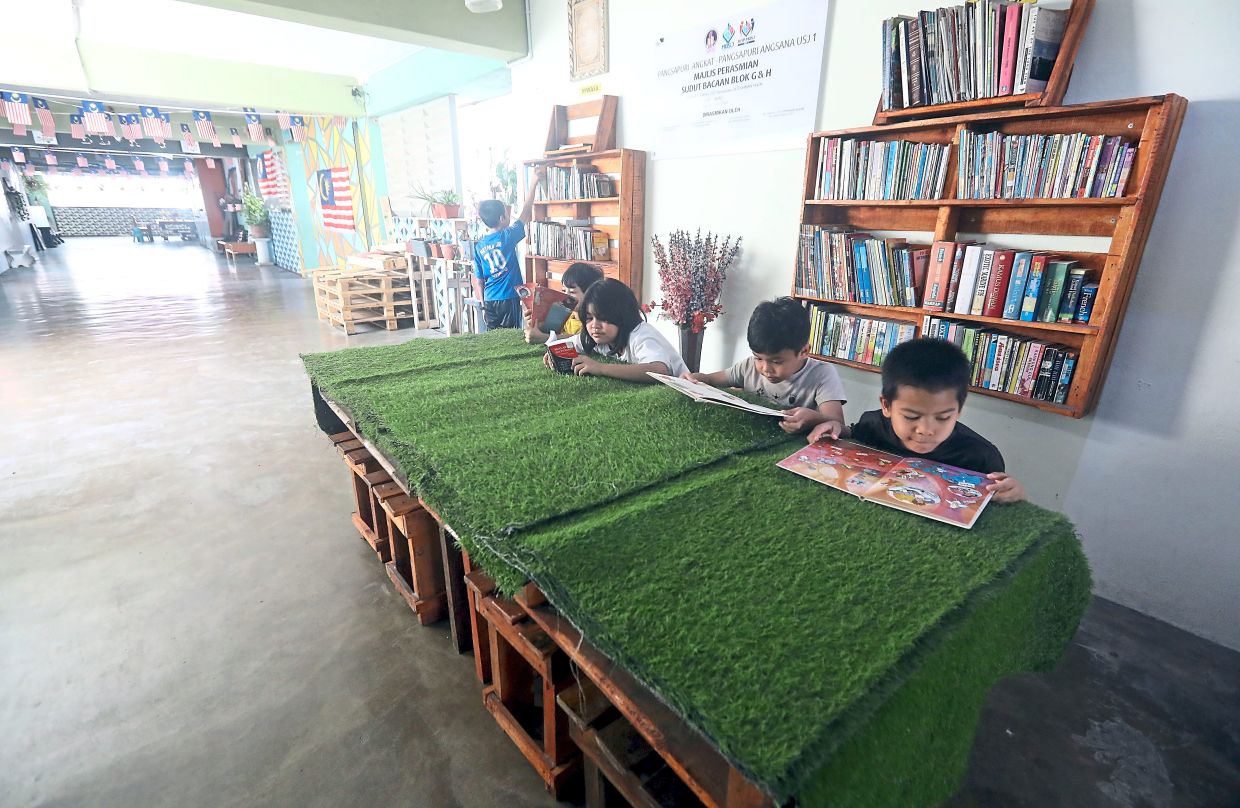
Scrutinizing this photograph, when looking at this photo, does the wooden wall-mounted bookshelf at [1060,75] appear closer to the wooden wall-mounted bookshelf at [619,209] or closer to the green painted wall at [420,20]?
the wooden wall-mounted bookshelf at [619,209]

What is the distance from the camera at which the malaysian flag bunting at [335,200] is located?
358 inches

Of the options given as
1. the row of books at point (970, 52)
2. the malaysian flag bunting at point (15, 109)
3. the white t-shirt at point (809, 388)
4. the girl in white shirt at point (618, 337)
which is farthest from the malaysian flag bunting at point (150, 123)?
the white t-shirt at point (809, 388)

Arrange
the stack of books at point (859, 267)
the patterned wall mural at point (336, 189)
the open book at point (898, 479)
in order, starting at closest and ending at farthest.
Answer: the open book at point (898, 479) → the stack of books at point (859, 267) → the patterned wall mural at point (336, 189)

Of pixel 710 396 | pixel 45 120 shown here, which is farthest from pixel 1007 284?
pixel 45 120

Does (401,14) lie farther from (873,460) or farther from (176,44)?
(873,460)

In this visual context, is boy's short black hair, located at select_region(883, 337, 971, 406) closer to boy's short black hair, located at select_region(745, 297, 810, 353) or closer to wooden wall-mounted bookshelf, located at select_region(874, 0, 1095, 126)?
boy's short black hair, located at select_region(745, 297, 810, 353)

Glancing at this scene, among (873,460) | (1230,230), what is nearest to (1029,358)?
(1230,230)

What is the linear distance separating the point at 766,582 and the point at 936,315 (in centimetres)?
188

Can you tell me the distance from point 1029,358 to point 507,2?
440 cm

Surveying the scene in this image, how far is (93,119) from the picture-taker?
698 cm

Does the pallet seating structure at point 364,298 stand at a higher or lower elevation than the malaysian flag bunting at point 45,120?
lower

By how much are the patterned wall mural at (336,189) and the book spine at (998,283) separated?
7.88m

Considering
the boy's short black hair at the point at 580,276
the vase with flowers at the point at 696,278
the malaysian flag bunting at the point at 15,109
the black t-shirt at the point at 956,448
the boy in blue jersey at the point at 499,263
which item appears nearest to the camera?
the black t-shirt at the point at 956,448

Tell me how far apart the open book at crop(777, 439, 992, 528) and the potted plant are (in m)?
15.6
